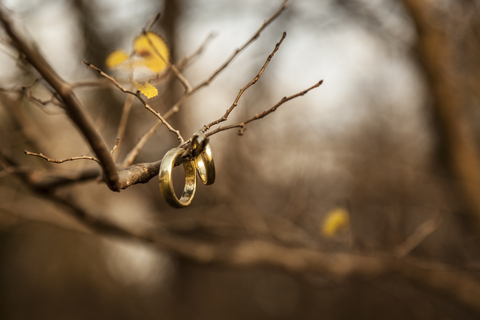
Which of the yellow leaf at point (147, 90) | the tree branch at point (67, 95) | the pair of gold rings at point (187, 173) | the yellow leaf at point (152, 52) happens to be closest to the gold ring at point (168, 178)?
the pair of gold rings at point (187, 173)

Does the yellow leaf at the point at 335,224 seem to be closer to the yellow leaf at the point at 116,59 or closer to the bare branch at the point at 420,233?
the bare branch at the point at 420,233

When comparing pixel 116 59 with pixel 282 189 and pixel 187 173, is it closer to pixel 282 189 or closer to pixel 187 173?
pixel 187 173

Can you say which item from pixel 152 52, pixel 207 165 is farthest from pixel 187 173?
pixel 152 52

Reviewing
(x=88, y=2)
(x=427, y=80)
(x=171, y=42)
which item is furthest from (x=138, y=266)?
(x=427, y=80)

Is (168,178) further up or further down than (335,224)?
further down

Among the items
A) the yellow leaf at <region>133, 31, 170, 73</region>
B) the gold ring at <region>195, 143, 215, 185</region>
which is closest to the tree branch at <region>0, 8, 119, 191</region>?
the gold ring at <region>195, 143, 215, 185</region>

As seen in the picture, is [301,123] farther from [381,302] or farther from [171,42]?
[381,302]

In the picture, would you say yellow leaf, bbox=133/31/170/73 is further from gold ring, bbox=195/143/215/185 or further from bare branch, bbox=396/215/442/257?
bare branch, bbox=396/215/442/257
